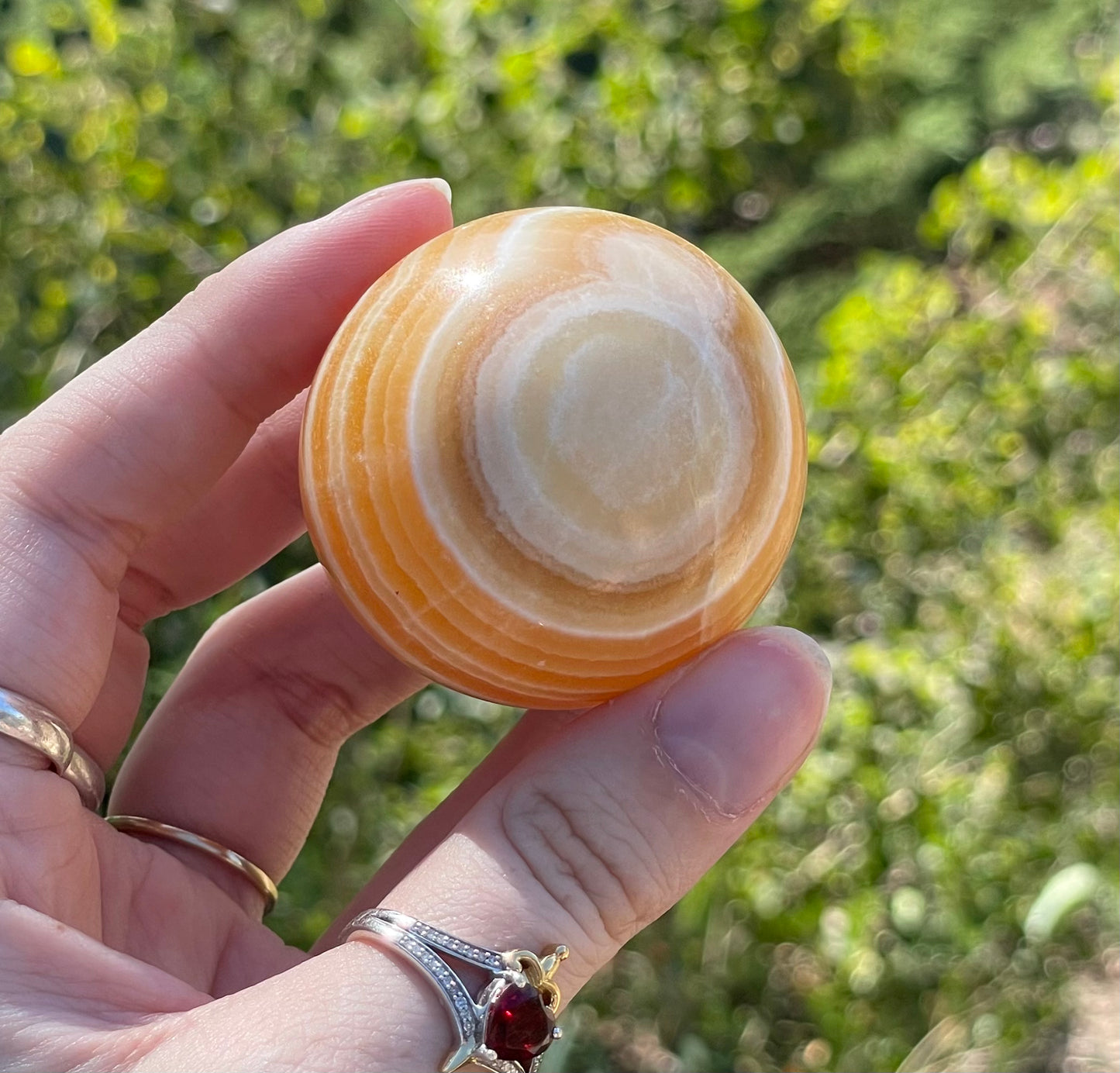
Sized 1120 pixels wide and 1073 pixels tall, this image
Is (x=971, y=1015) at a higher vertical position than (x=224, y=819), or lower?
lower

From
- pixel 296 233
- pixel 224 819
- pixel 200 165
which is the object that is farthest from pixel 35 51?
pixel 224 819

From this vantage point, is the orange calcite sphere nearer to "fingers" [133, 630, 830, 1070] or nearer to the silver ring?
"fingers" [133, 630, 830, 1070]

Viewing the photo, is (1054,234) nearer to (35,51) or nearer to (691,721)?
(691,721)

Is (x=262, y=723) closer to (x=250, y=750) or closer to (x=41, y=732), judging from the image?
(x=250, y=750)

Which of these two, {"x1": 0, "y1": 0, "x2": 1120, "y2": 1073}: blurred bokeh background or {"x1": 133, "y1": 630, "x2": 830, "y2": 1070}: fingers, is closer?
{"x1": 133, "y1": 630, "x2": 830, "y2": 1070}: fingers

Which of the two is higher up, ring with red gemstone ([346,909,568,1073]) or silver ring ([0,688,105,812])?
silver ring ([0,688,105,812])

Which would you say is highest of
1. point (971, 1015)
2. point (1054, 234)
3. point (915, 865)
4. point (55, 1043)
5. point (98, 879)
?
point (55, 1043)

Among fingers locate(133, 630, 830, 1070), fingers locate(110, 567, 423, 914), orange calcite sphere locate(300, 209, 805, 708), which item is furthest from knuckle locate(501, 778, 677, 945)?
fingers locate(110, 567, 423, 914)

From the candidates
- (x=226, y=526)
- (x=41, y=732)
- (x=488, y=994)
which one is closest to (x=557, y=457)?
(x=488, y=994)
